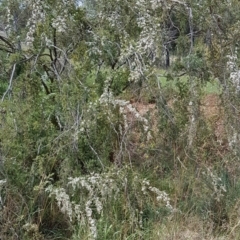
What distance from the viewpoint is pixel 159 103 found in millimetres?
3533

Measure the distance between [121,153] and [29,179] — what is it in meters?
0.70

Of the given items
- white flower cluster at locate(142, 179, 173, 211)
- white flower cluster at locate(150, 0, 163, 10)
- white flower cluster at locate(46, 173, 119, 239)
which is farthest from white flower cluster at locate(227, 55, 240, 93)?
white flower cluster at locate(46, 173, 119, 239)

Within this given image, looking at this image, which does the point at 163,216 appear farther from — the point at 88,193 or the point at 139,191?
the point at 88,193

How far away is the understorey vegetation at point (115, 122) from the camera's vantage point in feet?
10.6

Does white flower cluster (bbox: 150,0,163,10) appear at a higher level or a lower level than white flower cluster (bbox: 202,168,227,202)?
higher

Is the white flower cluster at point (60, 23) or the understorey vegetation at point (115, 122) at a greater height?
the white flower cluster at point (60, 23)

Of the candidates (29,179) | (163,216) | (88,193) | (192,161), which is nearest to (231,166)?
(192,161)

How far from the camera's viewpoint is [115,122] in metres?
3.47

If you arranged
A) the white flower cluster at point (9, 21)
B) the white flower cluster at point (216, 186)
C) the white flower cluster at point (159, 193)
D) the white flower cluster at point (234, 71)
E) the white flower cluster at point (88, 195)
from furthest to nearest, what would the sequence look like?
1. the white flower cluster at point (9, 21)
2. the white flower cluster at point (216, 186)
3. the white flower cluster at point (234, 71)
4. the white flower cluster at point (159, 193)
5. the white flower cluster at point (88, 195)

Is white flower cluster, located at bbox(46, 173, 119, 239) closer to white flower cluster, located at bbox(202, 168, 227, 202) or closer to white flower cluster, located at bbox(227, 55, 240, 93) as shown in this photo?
white flower cluster, located at bbox(202, 168, 227, 202)

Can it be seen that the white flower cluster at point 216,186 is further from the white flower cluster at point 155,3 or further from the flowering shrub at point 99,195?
the white flower cluster at point 155,3

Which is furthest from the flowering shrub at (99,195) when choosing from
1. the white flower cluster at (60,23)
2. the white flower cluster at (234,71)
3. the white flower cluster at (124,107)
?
the white flower cluster at (60,23)

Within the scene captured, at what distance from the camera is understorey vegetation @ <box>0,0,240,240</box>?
3.23 meters

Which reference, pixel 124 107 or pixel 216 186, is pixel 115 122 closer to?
pixel 124 107
